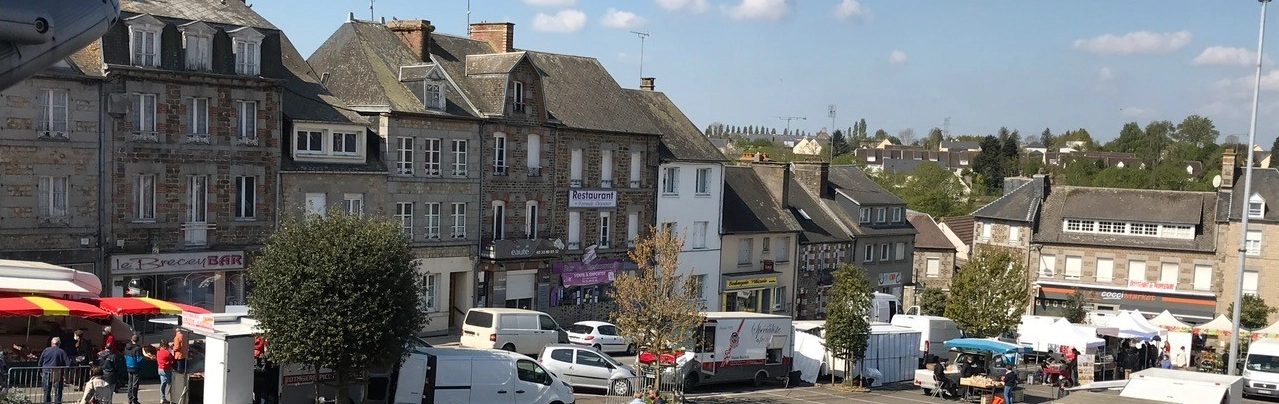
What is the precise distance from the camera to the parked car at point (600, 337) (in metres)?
34.1

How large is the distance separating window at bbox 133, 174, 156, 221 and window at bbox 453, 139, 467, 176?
9.61 metres

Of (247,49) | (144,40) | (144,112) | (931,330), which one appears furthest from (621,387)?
(931,330)

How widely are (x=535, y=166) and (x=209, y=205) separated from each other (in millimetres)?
11722

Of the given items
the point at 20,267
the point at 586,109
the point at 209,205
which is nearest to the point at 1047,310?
the point at 586,109

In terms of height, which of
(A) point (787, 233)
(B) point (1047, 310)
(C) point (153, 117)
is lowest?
(B) point (1047, 310)

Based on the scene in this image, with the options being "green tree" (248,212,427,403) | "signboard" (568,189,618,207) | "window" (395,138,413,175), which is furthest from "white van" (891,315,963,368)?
"green tree" (248,212,427,403)

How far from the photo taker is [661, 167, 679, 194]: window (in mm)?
45406

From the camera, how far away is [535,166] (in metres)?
40.0

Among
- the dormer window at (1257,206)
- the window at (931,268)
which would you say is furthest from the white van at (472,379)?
the dormer window at (1257,206)

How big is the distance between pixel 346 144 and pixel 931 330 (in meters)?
19.2

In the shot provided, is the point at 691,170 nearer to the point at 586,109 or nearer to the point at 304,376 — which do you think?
the point at 586,109

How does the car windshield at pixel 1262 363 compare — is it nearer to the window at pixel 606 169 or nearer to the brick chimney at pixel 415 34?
the window at pixel 606 169

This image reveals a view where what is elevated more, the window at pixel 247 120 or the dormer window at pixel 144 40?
the dormer window at pixel 144 40

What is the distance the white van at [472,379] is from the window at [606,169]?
728 inches
